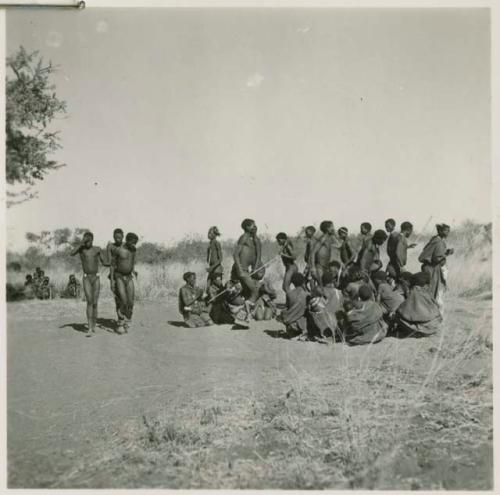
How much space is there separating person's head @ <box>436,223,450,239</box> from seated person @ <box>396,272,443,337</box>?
616 millimetres

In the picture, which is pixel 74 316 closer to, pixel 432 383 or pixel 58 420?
pixel 58 420

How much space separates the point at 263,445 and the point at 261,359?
1199mm

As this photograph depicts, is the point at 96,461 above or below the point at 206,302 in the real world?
below

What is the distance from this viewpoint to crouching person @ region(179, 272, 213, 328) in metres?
8.66

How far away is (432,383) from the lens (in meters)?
7.34

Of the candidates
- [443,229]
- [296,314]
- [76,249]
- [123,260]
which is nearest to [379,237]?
[443,229]

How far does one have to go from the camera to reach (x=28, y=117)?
7.71 metres

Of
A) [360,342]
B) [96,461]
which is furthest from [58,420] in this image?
[360,342]

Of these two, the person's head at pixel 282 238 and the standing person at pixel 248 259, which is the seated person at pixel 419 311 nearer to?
the person's head at pixel 282 238

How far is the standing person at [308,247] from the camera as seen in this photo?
847 centimetres

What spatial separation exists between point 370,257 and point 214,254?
208 cm

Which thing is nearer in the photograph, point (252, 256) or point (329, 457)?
point (329, 457)

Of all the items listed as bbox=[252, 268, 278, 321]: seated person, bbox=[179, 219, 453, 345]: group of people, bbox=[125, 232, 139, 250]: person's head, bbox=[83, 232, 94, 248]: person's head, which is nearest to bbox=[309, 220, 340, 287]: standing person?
bbox=[179, 219, 453, 345]: group of people

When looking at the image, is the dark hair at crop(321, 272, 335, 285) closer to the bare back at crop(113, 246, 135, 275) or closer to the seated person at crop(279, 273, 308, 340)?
the seated person at crop(279, 273, 308, 340)
